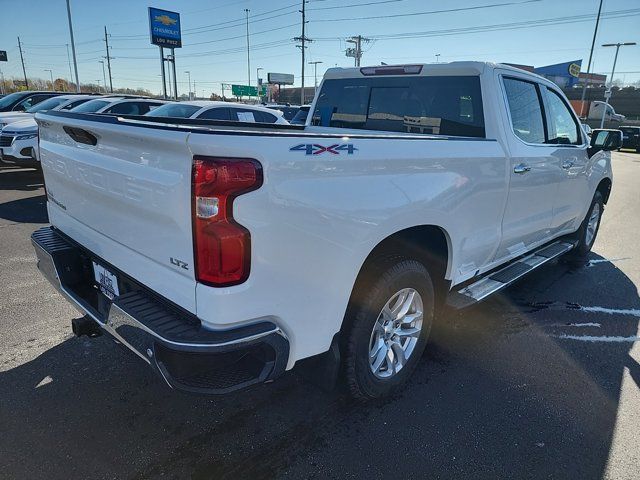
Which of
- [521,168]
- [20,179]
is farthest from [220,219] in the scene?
[20,179]

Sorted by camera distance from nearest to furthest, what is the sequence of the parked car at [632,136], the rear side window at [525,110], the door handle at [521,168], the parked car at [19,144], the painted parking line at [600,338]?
the door handle at [521,168], the rear side window at [525,110], the painted parking line at [600,338], the parked car at [19,144], the parked car at [632,136]

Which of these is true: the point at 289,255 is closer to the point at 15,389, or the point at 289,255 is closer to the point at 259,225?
the point at 259,225

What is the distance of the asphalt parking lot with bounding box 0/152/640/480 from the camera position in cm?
229

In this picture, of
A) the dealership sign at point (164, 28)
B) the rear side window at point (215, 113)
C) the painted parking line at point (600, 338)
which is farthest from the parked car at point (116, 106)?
the dealership sign at point (164, 28)

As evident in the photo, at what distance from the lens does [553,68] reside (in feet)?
207

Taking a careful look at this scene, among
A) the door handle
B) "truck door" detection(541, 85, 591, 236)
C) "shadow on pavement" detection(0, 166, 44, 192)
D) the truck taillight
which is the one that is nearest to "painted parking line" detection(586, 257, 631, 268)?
"truck door" detection(541, 85, 591, 236)

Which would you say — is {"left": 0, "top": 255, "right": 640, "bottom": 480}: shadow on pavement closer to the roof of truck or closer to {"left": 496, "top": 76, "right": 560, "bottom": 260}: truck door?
{"left": 496, "top": 76, "right": 560, "bottom": 260}: truck door

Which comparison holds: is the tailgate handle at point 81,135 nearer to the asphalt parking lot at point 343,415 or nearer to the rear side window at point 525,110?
the asphalt parking lot at point 343,415

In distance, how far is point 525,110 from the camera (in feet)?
12.3

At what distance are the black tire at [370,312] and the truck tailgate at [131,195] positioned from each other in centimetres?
94

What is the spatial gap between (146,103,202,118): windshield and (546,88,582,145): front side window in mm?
7315

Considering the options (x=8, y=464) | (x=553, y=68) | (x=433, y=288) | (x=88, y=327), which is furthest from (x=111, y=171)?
(x=553, y=68)

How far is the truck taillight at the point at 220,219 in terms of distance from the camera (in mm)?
1711

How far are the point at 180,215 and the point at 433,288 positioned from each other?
187 centimetres
